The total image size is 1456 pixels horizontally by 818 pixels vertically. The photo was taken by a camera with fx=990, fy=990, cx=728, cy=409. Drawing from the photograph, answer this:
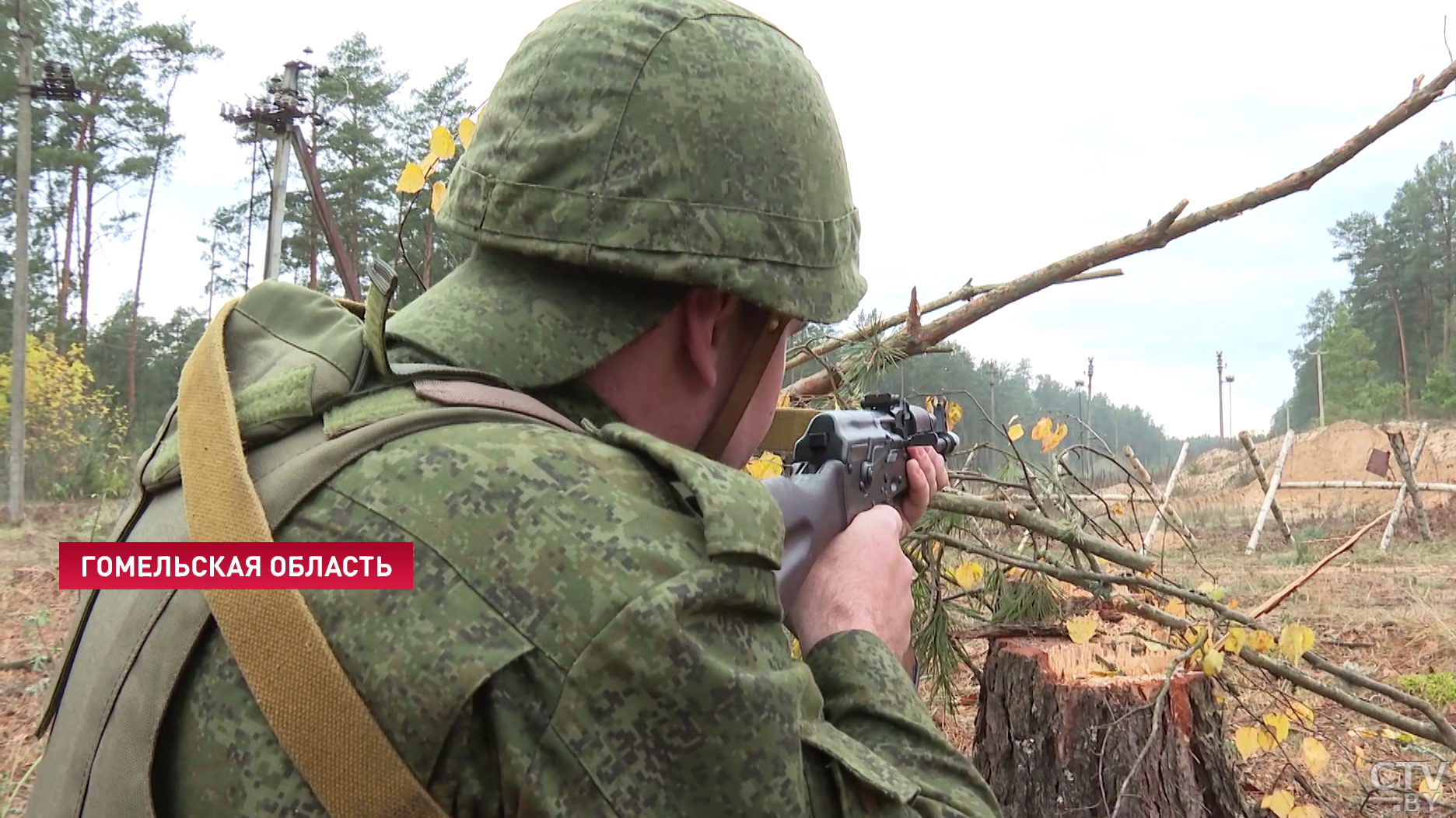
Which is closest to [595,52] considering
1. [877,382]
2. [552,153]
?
[552,153]

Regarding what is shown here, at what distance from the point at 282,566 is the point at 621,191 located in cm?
59

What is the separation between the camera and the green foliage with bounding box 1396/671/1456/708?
235 inches

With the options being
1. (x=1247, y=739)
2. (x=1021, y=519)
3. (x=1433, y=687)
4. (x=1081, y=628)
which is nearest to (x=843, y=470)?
(x=1081, y=628)

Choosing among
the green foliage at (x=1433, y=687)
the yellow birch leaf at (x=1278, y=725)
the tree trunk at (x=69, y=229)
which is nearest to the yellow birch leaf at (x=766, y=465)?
the yellow birch leaf at (x=1278, y=725)

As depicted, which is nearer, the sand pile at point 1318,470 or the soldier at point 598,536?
the soldier at point 598,536

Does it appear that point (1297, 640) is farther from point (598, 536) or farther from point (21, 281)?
point (21, 281)

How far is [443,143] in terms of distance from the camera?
2637mm

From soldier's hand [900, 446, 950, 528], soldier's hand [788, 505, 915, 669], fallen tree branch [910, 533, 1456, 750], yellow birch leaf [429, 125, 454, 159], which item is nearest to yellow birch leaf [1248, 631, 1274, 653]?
fallen tree branch [910, 533, 1456, 750]

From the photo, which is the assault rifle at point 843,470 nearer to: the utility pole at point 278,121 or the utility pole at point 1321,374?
the utility pole at point 278,121

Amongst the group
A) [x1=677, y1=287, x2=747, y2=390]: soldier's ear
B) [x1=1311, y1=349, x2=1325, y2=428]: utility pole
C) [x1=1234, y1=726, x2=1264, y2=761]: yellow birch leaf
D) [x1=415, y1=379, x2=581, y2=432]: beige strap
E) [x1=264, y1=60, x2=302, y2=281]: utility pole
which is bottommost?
[x1=1311, y1=349, x2=1325, y2=428]: utility pole

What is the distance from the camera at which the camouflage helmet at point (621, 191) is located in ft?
4.00
